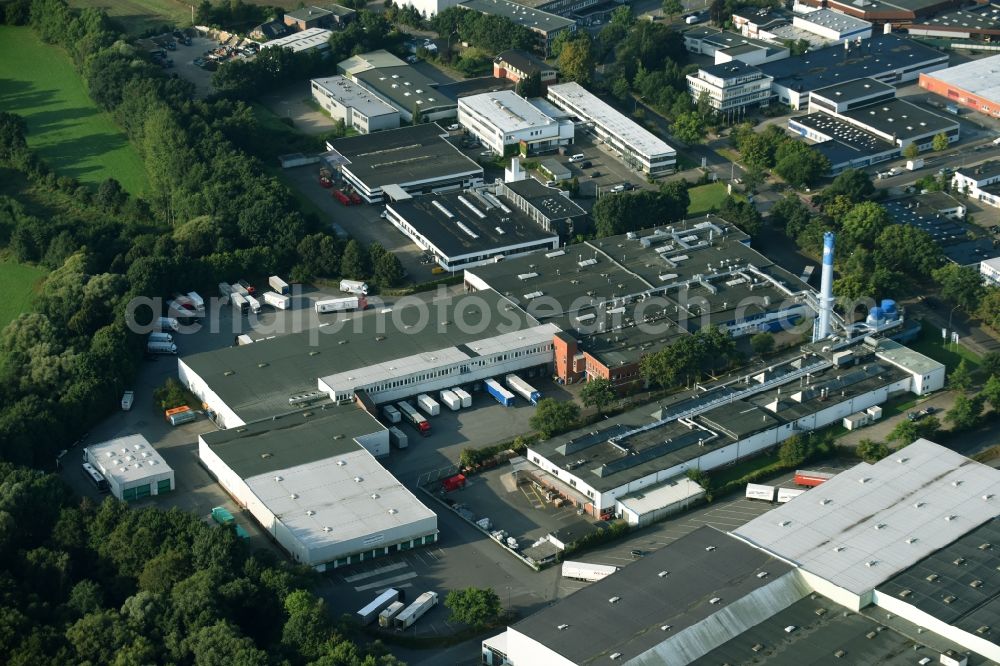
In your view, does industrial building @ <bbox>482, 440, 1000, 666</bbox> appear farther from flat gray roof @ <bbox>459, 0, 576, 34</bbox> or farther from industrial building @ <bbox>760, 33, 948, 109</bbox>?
flat gray roof @ <bbox>459, 0, 576, 34</bbox>

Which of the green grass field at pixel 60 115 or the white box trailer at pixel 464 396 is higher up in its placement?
the green grass field at pixel 60 115

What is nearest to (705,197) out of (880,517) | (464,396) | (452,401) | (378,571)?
(464,396)

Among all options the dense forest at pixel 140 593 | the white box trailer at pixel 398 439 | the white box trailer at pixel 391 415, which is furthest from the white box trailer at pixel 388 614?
the white box trailer at pixel 391 415

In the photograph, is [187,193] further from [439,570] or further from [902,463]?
[902,463]

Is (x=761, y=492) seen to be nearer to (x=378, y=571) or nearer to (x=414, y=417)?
(x=414, y=417)

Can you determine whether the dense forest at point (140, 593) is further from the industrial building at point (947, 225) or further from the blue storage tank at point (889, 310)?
the industrial building at point (947, 225)

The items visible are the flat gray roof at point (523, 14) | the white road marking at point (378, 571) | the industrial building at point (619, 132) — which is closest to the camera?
the white road marking at point (378, 571)
